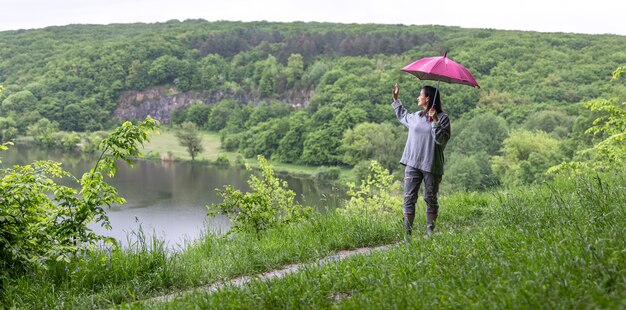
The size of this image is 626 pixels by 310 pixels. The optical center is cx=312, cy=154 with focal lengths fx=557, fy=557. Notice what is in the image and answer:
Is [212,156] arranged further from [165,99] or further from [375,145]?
[165,99]

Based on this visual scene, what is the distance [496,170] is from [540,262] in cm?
6310

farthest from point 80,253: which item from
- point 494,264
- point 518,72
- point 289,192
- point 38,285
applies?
point 518,72

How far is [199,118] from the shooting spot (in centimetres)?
→ 15600

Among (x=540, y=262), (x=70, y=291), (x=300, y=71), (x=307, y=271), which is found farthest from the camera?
(x=300, y=71)

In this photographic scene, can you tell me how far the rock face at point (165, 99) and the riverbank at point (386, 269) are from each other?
155 m

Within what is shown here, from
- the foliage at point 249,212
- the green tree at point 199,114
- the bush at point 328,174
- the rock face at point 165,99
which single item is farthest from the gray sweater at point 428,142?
the rock face at point 165,99

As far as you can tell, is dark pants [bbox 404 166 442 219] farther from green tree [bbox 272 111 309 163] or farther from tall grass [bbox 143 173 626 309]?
green tree [bbox 272 111 309 163]

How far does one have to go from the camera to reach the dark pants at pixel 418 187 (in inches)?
262

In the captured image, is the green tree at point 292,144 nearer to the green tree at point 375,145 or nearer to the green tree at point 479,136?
the green tree at point 375,145

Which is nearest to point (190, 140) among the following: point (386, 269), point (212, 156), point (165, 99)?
point (212, 156)

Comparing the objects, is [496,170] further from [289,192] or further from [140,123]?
[140,123]

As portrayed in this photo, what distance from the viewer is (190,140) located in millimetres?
108625

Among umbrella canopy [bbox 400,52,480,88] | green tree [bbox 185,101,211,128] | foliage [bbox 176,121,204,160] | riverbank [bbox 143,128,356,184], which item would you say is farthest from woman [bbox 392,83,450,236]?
green tree [bbox 185,101,211,128]

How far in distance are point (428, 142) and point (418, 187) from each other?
1.85ft
